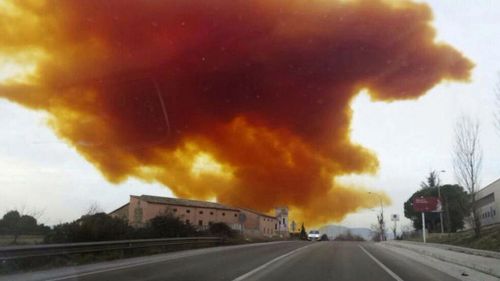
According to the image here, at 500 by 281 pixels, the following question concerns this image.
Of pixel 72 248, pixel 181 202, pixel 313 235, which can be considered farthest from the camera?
pixel 181 202

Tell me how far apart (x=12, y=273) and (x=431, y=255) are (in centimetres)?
1956

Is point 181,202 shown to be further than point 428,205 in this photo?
Yes

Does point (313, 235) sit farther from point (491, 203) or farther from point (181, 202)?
point (181, 202)

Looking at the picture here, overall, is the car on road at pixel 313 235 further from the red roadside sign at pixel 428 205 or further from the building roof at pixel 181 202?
the red roadside sign at pixel 428 205

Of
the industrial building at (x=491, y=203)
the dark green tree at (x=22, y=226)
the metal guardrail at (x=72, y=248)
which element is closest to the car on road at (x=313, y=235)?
the industrial building at (x=491, y=203)

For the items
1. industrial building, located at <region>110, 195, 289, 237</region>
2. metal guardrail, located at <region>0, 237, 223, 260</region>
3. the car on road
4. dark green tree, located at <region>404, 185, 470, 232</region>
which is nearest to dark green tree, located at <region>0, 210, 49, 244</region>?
metal guardrail, located at <region>0, 237, 223, 260</region>

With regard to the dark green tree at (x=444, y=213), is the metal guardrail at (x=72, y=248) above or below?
below

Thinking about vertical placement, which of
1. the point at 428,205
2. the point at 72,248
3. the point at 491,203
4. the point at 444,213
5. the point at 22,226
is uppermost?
the point at 491,203

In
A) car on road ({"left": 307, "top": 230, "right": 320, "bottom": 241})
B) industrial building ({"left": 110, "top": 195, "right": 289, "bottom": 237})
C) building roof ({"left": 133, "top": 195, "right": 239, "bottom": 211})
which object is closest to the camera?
car on road ({"left": 307, "top": 230, "right": 320, "bottom": 241})

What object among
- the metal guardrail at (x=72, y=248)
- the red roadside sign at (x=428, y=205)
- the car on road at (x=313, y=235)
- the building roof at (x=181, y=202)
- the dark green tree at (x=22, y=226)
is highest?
the building roof at (x=181, y=202)

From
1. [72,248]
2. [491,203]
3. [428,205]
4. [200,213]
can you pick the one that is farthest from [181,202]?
[72,248]

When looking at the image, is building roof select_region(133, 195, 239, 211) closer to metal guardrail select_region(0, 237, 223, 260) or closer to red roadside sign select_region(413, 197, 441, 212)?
red roadside sign select_region(413, 197, 441, 212)

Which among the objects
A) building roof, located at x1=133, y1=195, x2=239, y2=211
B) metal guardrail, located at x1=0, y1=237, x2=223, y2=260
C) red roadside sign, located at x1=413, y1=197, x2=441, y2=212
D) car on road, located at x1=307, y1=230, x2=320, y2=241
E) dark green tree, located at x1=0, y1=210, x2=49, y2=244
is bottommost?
car on road, located at x1=307, y1=230, x2=320, y2=241

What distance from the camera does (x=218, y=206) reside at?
112688 millimetres
